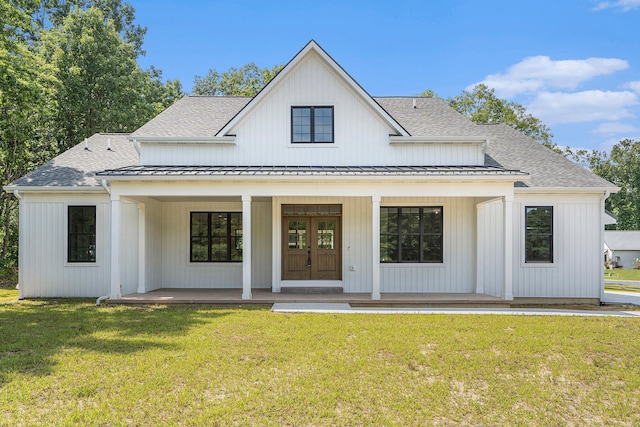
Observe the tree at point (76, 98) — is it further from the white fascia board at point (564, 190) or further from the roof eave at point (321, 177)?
the white fascia board at point (564, 190)

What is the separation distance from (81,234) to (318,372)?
10262mm

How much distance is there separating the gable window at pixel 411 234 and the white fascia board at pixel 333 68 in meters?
2.43

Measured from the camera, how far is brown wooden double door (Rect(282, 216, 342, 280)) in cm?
1363

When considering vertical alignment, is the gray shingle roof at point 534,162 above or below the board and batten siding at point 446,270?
above

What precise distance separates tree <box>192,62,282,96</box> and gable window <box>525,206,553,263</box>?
1064 inches

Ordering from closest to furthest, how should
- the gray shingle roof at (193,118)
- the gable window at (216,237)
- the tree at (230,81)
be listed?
the gray shingle roof at (193,118) < the gable window at (216,237) < the tree at (230,81)

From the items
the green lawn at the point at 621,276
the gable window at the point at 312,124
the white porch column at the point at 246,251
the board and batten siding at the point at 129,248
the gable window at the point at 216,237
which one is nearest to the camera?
the white porch column at the point at 246,251

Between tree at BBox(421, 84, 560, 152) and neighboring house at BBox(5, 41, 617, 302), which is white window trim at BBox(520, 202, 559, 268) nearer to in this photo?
neighboring house at BBox(5, 41, 617, 302)

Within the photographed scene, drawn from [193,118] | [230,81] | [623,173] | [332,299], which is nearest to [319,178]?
[332,299]

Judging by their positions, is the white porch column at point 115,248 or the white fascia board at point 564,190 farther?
the white fascia board at point 564,190

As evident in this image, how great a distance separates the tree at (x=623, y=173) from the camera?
61031mm

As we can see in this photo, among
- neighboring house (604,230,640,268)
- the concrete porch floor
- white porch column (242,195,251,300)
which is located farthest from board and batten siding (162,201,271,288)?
neighboring house (604,230,640,268)

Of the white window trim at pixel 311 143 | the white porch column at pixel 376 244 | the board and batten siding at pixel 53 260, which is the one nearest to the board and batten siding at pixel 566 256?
the white porch column at pixel 376 244

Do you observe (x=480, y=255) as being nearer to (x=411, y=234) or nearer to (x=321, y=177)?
(x=411, y=234)
